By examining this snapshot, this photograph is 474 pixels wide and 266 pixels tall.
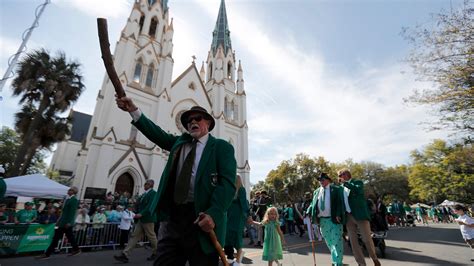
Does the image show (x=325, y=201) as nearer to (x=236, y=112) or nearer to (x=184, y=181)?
(x=184, y=181)

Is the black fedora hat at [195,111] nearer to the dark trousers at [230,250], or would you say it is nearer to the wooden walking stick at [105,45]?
the wooden walking stick at [105,45]

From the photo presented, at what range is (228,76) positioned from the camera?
32.0m

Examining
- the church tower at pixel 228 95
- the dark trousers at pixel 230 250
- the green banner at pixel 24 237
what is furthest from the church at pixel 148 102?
the dark trousers at pixel 230 250

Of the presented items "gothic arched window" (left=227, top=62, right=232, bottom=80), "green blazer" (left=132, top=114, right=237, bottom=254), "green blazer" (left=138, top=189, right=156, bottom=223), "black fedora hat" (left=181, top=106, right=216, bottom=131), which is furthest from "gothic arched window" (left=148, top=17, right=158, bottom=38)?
"green blazer" (left=132, top=114, right=237, bottom=254)


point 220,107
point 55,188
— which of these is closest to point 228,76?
point 220,107

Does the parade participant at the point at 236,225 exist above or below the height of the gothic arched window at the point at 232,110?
below

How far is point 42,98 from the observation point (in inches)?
556

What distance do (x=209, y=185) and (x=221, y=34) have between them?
3697cm

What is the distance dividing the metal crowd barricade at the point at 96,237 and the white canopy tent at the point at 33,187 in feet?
15.5

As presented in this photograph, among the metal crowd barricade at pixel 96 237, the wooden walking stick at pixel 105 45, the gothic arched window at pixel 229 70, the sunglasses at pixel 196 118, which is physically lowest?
the metal crowd barricade at pixel 96 237

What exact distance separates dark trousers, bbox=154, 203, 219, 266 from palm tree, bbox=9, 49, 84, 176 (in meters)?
16.0

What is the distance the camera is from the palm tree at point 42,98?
13.5 m

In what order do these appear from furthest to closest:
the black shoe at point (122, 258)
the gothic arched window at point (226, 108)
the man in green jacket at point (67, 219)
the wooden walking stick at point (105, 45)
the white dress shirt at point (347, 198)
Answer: the gothic arched window at point (226, 108) < the man in green jacket at point (67, 219) < the black shoe at point (122, 258) < the white dress shirt at point (347, 198) < the wooden walking stick at point (105, 45)

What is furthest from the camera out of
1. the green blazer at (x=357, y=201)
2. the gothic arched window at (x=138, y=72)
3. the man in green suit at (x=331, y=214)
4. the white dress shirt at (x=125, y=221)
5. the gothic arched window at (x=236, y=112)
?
the gothic arched window at (x=236, y=112)
